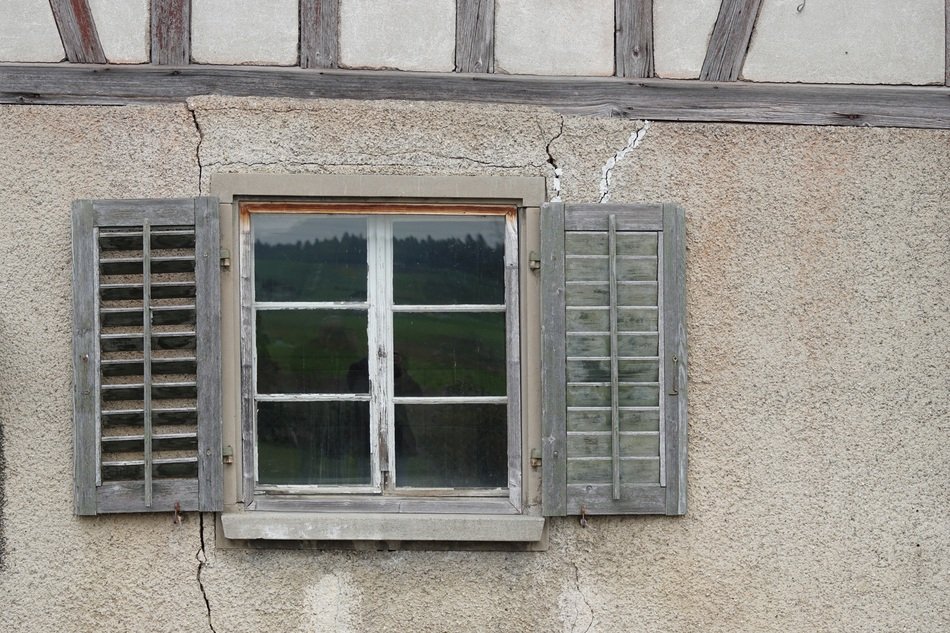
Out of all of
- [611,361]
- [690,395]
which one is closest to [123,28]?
[611,361]

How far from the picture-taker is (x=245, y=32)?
139 inches

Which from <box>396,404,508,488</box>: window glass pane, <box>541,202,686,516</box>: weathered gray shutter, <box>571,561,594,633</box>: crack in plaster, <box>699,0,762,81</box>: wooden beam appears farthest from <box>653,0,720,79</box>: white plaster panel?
<box>571,561,594,633</box>: crack in plaster

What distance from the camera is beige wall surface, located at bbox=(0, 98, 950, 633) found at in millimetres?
3527

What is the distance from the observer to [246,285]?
3605mm

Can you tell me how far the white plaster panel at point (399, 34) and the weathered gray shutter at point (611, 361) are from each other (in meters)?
0.76

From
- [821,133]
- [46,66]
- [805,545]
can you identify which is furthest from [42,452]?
[821,133]

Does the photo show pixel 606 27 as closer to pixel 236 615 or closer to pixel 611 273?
pixel 611 273

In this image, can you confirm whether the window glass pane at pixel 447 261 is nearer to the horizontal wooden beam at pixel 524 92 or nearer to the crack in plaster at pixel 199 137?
the horizontal wooden beam at pixel 524 92

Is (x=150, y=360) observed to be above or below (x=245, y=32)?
below

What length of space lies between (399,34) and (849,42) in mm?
1787

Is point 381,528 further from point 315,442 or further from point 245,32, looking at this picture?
point 245,32

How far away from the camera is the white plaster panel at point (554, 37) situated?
3545 mm

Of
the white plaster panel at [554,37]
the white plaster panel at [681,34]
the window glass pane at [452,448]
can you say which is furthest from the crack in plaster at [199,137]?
the white plaster panel at [681,34]

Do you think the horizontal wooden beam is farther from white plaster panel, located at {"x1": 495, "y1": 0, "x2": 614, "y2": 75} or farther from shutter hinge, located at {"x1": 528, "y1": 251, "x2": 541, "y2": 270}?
shutter hinge, located at {"x1": 528, "y1": 251, "x2": 541, "y2": 270}
